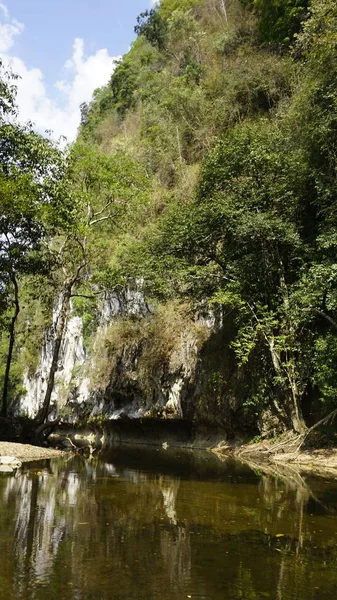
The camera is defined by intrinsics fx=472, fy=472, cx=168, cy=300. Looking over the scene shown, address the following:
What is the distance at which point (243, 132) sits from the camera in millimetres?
19984

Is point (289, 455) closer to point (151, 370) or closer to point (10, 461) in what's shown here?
point (10, 461)

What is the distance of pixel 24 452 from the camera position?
16.0 metres

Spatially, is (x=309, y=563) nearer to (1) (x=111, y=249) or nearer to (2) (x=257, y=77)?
(1) (x=111, y=249)

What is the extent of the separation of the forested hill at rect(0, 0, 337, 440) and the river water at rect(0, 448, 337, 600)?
709 cm

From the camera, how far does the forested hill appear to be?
1709cm

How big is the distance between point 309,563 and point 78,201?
1768 cm

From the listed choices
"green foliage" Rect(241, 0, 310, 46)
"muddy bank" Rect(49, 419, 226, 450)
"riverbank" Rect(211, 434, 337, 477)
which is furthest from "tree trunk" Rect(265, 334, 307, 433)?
"green foliage" Rect(241, 0, 310, 46)

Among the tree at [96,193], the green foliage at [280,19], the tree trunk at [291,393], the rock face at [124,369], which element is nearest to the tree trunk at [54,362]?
the tree at [96,193]

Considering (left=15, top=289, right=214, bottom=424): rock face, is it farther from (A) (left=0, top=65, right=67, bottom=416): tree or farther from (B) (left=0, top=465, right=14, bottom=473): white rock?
(B) (left=0, top=465, right=14, bottom=473): white rock

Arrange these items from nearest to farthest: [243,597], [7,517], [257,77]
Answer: [243,597] → [7,517] → [257,77]

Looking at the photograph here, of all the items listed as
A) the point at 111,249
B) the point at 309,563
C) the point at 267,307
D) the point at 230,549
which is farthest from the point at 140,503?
the point at 111,249

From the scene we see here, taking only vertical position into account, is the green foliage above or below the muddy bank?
above

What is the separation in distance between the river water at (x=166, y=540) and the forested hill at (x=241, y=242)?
23.2 ft

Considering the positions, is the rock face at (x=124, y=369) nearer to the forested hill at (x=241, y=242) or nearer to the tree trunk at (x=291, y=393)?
the forested hill at (x=241, y=242)
